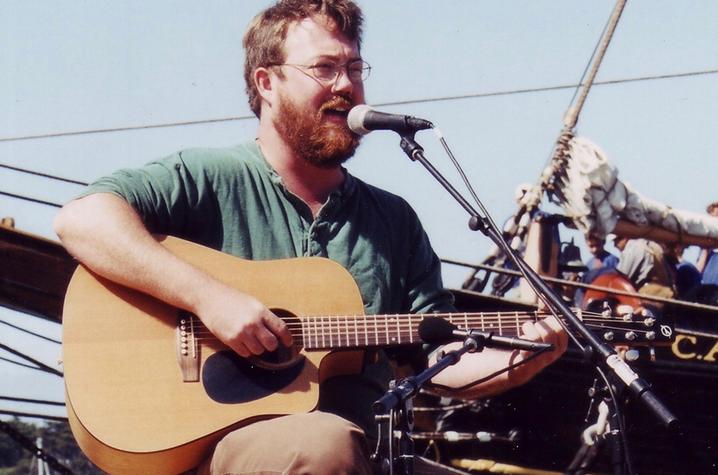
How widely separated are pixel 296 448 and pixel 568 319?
0.80m

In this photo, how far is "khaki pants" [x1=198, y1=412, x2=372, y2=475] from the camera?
2.92m

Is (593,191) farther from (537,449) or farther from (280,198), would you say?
(280,198)

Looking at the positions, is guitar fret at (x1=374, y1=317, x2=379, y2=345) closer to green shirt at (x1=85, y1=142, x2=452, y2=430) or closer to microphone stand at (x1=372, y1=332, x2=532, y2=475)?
green shirt at (x1=85, y1=142, x2=452, y2=430)

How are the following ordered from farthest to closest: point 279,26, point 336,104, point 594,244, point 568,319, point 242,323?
point 594,244 < point 279,26 < point 336,104 < point 242,323 < point 568,319

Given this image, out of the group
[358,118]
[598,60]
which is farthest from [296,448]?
[598,60]

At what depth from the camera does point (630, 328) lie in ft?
11.4

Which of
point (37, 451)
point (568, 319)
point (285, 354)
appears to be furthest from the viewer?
point (37, 451)

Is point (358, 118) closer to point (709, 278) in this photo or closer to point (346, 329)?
point (346, 329)

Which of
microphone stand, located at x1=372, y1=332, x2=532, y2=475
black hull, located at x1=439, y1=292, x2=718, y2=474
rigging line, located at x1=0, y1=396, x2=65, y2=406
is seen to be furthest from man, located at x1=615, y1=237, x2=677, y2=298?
microphone stand, located at x1=372, y1=332, x2=532, y2=475

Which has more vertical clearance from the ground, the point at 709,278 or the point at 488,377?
the point at 709,278

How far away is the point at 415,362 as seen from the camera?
157 inches

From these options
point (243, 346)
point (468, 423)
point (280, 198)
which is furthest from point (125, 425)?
point (468, 423)

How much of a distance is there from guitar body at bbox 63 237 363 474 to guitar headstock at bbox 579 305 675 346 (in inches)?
29.8

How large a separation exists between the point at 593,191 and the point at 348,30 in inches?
138
